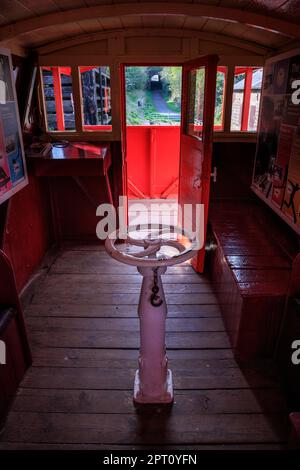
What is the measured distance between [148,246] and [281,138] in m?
2.06

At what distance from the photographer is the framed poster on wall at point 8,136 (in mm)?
2686

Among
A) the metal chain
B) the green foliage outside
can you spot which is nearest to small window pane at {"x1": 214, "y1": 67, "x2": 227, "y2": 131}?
the metal chain

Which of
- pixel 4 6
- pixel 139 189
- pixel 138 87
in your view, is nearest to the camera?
pixel 4 6

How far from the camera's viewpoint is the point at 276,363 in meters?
2.42

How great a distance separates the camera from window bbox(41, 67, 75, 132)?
401cm

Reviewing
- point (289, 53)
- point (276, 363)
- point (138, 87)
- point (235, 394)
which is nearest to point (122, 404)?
point (235, 394)

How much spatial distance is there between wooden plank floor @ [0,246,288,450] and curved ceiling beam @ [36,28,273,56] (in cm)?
258

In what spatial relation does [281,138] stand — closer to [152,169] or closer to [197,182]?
[197,182]

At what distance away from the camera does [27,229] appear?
11.4 ft

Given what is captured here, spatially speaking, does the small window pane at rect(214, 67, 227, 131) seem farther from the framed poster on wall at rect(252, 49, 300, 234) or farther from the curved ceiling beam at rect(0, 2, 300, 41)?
the curved ceiling beam at rect(0, 2, 300, 41)

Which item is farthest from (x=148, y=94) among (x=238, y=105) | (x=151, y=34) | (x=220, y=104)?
(x=151, y=34)

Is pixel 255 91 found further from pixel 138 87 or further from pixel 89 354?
pixel 138 87

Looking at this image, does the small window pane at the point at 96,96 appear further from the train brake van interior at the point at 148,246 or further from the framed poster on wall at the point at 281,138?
the framed poster on wall at the point at 281,138

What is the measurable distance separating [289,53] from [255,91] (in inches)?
78.1
